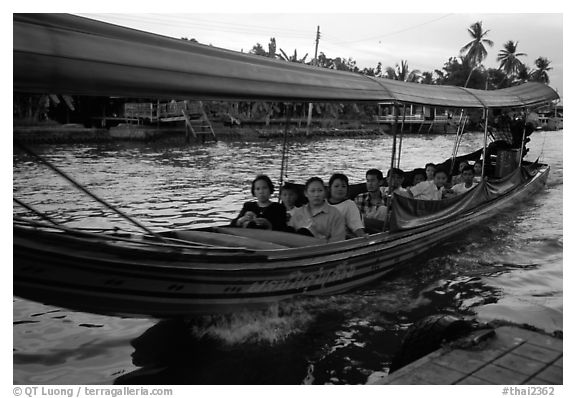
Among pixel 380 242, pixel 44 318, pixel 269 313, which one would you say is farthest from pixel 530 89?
pixel 44 318

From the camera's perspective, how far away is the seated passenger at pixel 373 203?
690cm

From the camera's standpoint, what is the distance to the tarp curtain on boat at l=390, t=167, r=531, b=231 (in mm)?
6449

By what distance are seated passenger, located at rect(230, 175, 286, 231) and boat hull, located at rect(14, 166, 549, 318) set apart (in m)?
0.72

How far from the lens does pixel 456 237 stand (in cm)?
851

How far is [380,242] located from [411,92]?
1864mm

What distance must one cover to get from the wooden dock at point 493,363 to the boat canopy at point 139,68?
224 cm

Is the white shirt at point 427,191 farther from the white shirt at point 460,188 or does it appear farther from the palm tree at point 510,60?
the palm tree at point 510,60

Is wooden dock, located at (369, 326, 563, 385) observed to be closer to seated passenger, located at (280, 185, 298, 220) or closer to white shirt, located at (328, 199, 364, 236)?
white shirt, located at (328, 199, 364, 236)

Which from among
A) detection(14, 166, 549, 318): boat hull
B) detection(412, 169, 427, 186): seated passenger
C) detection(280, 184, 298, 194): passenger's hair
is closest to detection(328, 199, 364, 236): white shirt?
detection(14, 166, 549, 318): boat hull

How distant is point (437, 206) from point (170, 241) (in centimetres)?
426

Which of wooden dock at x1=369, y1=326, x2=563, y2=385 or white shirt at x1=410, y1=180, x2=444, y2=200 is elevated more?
white shirt at x1=410, y1=180, x2=444, y2=200

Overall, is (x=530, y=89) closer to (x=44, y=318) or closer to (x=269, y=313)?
(x=269, y=313)

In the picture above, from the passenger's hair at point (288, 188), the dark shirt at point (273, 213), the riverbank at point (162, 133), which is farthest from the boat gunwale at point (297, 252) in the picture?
the riverbank at point (162, 133)
